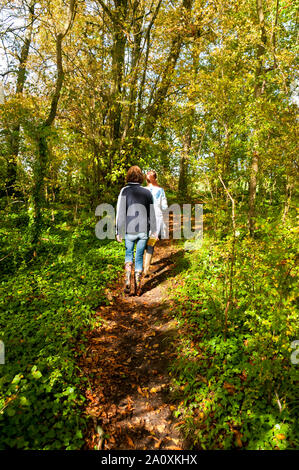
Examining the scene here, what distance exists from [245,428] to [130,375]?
1505 millimetres

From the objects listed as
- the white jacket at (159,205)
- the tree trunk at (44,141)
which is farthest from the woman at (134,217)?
the tree trunk at (44,141)

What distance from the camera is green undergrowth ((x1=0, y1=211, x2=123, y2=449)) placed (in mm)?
2451

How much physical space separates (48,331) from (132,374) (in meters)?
1.45

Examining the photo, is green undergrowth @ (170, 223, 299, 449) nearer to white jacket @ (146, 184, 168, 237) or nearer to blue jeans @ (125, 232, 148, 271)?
blue jeans @ (125, 232, 148, 271)

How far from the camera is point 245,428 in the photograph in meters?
2.44

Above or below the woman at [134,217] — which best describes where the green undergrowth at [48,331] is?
below

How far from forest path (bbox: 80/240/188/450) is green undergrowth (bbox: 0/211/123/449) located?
208 millimetres

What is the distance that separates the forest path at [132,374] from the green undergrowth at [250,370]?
0.25 m

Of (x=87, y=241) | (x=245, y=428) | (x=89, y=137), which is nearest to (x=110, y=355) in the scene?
(x=245, y=428)

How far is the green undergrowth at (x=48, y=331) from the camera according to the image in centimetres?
245

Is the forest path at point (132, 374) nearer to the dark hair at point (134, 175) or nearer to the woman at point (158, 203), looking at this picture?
the woman at point (158, 203)

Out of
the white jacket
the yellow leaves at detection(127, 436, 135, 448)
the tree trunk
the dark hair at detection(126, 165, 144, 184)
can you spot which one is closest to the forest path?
the yellow leaves at detection(127, 436, 135, 448)

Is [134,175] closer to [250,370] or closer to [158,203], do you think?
[158,203]

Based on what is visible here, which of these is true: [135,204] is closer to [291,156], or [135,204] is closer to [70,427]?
[291,156]
